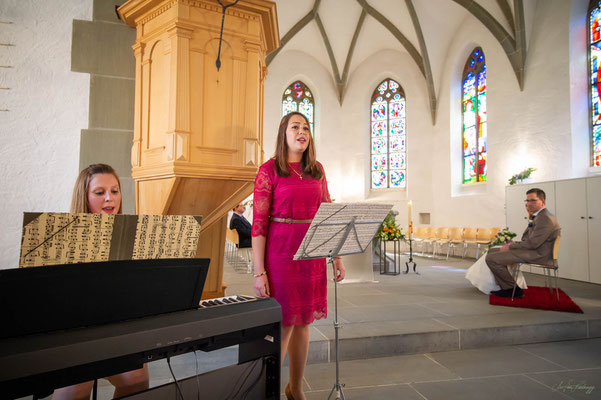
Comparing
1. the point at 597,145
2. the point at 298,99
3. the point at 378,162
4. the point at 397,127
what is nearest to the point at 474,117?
the point at 397,127

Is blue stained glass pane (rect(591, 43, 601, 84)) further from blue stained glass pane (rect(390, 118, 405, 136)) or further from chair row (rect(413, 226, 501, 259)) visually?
blue stained glass pane (rect(390, 118, 405, 136))

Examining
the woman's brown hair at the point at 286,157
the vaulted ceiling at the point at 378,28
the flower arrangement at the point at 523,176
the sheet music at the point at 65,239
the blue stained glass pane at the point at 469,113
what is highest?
the vaulted ceiling at the point at 378,28

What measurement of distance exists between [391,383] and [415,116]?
37.0 feet

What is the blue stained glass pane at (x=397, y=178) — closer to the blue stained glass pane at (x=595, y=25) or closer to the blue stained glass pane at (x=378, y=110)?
the blue stained glass pane at (x=378, y=110)

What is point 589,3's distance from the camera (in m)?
7.84

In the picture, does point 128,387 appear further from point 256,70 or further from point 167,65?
point 256,70

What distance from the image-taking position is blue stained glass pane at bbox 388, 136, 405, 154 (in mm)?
13105

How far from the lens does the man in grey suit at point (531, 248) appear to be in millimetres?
4367

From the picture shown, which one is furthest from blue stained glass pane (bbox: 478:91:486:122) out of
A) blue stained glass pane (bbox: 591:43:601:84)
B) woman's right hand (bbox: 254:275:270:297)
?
woman's right hand (bbox: 254:275:270:297)

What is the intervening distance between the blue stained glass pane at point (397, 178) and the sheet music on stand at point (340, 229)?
1142 cm

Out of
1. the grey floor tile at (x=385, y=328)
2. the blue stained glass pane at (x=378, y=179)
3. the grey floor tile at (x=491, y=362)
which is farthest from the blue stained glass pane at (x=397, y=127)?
the grey floor tile at (x=491, y=362)

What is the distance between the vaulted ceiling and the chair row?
381cm

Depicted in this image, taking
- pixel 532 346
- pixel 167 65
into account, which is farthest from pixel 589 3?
pixel 167 65

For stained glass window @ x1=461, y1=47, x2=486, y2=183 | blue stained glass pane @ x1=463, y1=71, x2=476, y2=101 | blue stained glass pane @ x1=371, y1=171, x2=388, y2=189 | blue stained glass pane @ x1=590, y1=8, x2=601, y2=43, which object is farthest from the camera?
blue stained glass pane @ x1=371, y1=171, x2=388, y2=189
